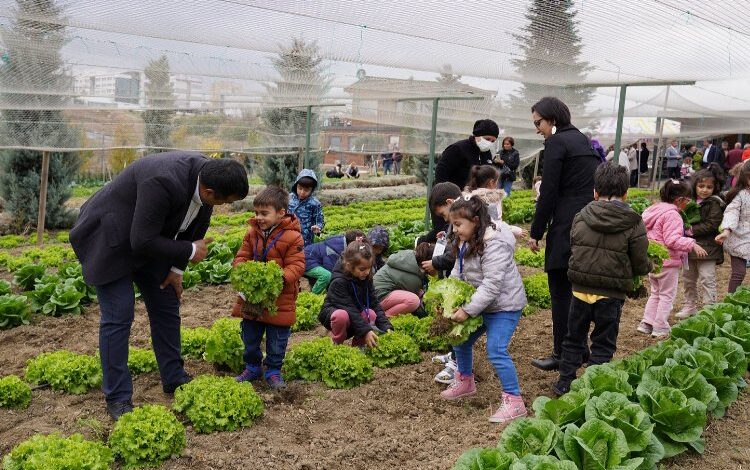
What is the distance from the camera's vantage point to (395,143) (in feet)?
47.6

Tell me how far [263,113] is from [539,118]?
31.4 ft

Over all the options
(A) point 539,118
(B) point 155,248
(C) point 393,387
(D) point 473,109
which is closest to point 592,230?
(A) point 539,118

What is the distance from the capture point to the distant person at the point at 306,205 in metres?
7.61

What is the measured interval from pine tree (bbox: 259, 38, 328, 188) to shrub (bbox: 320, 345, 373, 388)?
4716 millimetres

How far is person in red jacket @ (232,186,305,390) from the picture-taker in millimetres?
4695

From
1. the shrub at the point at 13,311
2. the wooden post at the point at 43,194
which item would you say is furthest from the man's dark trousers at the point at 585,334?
the wooden post at the point at 43,194

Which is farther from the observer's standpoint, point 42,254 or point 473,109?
point 473,109

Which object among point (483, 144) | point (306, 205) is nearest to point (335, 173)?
point (306, 205)

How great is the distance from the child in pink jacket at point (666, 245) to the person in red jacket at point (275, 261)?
12.3 ft

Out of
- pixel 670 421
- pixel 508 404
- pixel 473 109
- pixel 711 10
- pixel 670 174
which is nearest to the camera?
pixel 670 421

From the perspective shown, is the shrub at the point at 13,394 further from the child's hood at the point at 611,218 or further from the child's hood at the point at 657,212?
the child's hood at the point at 657,212

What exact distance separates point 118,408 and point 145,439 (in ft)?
2.06

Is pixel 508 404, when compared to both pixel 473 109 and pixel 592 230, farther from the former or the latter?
pixel 473 109

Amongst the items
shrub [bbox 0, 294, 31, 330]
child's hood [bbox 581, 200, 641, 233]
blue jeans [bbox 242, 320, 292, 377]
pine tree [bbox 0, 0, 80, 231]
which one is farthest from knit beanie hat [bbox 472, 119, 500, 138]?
shrub [bbox 0, 294, 31, 330]
